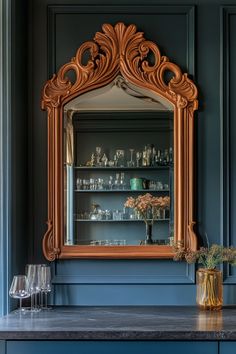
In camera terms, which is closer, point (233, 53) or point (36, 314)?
point (36, 314)

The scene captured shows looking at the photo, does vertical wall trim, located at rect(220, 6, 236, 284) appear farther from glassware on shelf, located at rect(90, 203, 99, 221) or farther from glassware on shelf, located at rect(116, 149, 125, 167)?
glassware on shelf, located at rect(90, 203, 99, 221)

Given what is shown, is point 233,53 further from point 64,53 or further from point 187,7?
point 64,53

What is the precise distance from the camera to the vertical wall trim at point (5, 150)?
2.30 m

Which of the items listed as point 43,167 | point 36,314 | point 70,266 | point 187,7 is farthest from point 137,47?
point 36,314

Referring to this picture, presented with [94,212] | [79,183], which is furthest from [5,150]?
[94,212]

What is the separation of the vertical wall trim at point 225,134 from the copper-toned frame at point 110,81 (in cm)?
17

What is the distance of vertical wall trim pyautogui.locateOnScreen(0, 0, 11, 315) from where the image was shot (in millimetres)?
Result: 2297

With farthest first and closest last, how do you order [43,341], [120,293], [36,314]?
[120,293]
[36,314]
[43,341]

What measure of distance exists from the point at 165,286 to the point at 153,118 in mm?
921

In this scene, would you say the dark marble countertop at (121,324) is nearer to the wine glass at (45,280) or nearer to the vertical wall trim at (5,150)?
the wine glass at (45,280)

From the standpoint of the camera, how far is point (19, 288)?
2.29m

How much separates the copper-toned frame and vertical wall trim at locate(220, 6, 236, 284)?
0.55 feet

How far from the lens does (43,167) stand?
8.55 feet

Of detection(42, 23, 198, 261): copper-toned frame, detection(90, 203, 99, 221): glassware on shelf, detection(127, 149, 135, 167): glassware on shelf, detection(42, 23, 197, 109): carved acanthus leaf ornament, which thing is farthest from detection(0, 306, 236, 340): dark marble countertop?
detection(42, 23, 197, 109): carved acanthus leaf ornament
